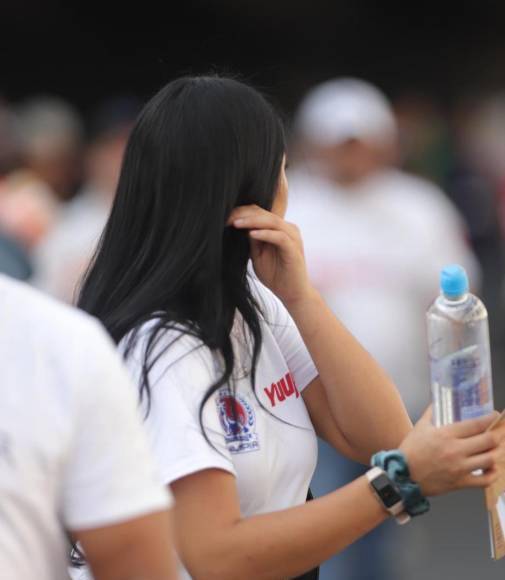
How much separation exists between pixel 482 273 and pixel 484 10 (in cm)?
573

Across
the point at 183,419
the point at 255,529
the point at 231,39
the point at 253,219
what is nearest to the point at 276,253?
the point at 253,219

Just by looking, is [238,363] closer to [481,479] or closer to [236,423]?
[236,423]

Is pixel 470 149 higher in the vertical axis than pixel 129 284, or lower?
lower

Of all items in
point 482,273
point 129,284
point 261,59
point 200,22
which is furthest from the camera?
point 261,59

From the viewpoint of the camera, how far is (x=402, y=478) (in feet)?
8.07

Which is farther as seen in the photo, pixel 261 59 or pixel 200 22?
pixel 261 59

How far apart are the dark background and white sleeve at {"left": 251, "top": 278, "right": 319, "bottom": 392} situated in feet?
43.6

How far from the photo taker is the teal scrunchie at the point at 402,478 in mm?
2455

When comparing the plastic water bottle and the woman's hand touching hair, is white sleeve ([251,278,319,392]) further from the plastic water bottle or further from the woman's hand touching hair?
the plastic water bottle

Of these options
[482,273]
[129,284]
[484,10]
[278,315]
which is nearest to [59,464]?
[129,284]

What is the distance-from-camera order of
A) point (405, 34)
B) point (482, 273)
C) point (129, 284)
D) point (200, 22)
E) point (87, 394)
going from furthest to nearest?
point (405, 34), point (200, 22), point (482, 273), point (129, 284), point (87, 394)

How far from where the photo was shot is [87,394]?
6.07 feet

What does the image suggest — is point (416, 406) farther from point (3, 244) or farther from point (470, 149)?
point (470, 149)

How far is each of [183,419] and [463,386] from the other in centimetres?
47
